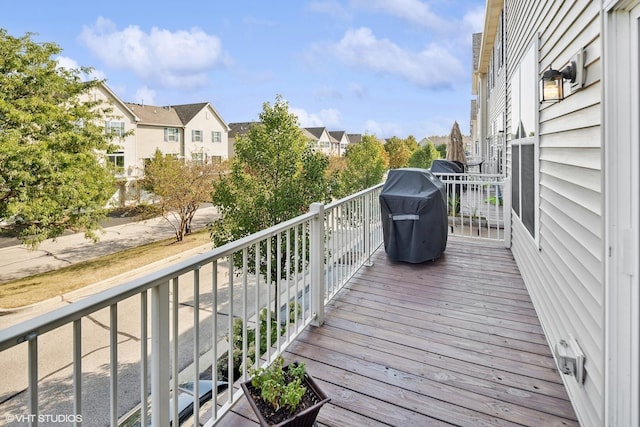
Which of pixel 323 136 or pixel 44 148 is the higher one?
pixel 323 136

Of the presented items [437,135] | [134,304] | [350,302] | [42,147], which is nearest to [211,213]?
[42,147]

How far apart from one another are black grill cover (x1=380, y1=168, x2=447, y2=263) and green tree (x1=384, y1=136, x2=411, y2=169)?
1025 inches

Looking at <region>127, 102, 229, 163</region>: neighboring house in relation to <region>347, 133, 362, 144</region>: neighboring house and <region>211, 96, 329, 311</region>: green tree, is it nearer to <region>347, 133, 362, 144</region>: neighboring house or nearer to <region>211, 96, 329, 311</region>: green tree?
<region>211, 96, 329, 311</region>: green tree

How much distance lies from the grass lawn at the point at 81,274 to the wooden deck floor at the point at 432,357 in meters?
12.0

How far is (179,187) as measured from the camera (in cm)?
1878

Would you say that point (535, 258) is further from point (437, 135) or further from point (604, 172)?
point (437, 135)

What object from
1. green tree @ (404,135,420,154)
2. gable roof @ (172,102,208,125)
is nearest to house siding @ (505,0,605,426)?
green tree @ (404,135,420,154)

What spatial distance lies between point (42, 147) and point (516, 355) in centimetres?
1557

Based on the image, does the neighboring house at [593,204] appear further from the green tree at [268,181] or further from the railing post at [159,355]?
the green tree at [268,181]

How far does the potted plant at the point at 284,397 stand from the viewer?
1.80 meters

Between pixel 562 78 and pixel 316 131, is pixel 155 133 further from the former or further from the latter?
pixel 562 78

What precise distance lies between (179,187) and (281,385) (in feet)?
60.1

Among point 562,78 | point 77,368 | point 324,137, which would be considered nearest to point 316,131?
point 324,137

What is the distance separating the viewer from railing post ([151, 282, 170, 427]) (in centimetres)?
152
